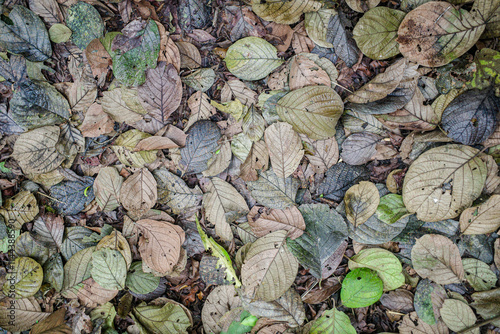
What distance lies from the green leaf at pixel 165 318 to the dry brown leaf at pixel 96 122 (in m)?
1.19

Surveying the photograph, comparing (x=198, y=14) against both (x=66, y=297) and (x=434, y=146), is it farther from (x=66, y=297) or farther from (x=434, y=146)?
(x=66, y=297)

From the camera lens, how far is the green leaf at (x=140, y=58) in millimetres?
1712

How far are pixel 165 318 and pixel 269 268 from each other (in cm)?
77

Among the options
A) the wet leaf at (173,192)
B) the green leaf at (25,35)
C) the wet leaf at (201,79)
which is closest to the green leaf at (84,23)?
the green leaf at (25,35)

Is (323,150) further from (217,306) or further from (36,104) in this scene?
(36,104)

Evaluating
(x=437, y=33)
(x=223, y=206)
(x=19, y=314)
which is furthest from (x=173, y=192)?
(x=437, y=33)

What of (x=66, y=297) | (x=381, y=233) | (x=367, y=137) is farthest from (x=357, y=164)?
(x=66, y=297)

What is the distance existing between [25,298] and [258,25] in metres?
2.33

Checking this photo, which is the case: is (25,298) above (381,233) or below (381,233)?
below

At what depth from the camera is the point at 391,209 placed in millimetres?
1718

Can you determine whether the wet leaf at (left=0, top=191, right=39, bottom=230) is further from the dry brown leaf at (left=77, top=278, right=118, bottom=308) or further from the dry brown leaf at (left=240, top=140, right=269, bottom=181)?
the dry brown leaf at (left=240, top=140, right=269, bottom=181)

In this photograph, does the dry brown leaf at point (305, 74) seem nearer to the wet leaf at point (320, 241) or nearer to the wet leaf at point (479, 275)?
the wet leaf at point (320, 241)

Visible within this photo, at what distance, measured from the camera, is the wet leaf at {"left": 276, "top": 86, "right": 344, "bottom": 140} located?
1.66 m

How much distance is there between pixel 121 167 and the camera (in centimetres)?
186
